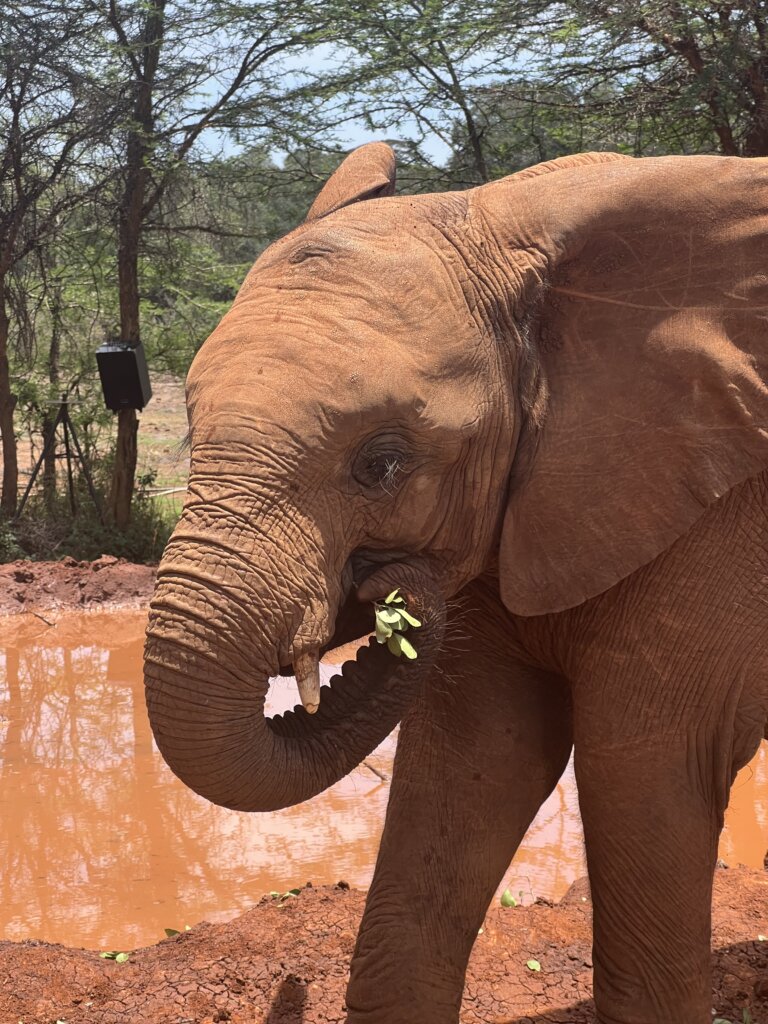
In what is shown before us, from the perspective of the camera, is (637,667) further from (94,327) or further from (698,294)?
(94,327)

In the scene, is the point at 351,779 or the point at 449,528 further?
the point at 351,779

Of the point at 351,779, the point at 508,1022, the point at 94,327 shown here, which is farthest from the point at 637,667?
the point at 94,327

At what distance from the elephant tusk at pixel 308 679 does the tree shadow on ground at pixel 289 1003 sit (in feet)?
7.14

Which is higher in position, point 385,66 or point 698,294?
point 385,66

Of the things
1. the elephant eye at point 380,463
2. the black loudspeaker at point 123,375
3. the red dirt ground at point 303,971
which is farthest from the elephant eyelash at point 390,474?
the black loudspeaker at point 123,375

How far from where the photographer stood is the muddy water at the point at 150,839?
5750mm

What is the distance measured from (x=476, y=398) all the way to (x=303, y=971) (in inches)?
104

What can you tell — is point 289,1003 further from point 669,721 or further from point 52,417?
point 52,417

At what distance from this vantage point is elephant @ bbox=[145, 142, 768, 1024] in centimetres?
244

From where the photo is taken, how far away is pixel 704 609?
9.46ft

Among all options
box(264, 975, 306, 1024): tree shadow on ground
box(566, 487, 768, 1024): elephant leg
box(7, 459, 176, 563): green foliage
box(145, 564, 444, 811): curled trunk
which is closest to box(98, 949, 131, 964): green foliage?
box(264, 975, 306, 1024): tree shadow on ground

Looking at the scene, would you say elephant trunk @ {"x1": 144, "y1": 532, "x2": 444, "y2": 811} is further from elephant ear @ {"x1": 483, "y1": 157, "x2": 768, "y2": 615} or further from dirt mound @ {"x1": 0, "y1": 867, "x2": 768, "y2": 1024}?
dirt mound @ {"x1": 0, "y1": 867, "x2": 768, "y2": 1024}

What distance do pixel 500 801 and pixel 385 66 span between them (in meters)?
11.6

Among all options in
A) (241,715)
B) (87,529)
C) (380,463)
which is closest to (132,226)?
(87,529)
